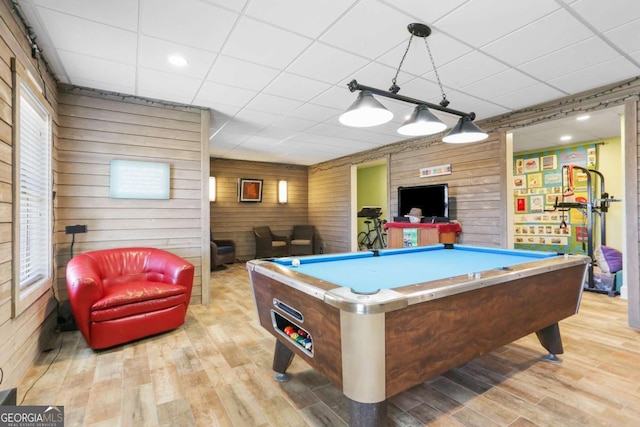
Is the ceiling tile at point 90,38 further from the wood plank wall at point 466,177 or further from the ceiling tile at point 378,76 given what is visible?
the wood plank wall at point 466,177

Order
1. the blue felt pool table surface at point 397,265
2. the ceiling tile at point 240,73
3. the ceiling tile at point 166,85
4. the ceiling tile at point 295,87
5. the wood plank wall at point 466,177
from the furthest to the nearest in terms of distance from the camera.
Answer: the wood plank wall at point 466,177 < the ceiling tile at point 295,87 < the ceiling tile at point 166,85 < the ceiling tile at point 240,73 < the blue felt pool table surface at point 397,265

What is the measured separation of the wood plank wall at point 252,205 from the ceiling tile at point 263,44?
5288 mm

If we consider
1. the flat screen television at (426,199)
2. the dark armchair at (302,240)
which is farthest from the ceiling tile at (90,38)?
the dark armchair at (302,240)

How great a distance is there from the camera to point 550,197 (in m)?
6.48

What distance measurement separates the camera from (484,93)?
3545mm

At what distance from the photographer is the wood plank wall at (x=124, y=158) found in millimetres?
3389

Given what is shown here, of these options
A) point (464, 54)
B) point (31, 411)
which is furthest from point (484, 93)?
point (31, 411)

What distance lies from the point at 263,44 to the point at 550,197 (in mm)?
6691

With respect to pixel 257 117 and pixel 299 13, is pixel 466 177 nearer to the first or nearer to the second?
pixel 257 117

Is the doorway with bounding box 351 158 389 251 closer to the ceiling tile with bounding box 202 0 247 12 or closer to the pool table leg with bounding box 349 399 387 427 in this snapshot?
the ceiling tile with bounding box 202 0 247 12

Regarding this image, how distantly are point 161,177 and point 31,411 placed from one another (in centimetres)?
266

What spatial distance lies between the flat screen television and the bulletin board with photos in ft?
8.48

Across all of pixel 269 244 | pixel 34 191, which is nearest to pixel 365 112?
pixel 34 191

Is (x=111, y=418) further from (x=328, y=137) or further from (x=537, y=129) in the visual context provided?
(x=537, y=129)
